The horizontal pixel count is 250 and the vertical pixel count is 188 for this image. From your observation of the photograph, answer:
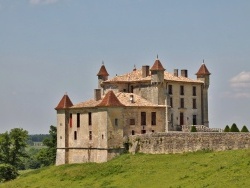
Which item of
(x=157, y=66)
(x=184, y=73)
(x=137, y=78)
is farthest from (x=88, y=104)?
(x=184, y=73)

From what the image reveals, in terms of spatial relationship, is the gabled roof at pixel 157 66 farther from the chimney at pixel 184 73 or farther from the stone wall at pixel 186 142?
the stone wall at pixel 186 142

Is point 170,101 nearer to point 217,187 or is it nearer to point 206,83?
point 206,83

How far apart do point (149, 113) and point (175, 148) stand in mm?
10806

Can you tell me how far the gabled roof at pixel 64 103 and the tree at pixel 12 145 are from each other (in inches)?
687

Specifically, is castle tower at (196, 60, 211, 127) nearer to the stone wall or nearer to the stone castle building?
the stone castle building

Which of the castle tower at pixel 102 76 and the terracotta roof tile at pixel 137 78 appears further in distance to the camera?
the castle tower at pixel 102 76

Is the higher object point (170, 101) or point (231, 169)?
point (170, 101)

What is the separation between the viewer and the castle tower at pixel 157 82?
78.2m

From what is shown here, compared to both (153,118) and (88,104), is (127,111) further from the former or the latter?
(88,104)

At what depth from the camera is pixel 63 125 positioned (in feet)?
265

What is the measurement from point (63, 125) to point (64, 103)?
2.58m

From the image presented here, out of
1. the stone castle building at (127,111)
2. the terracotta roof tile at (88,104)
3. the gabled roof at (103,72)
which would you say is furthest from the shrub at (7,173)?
the gabled roof at (103,72)

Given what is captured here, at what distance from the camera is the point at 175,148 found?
66.8 m

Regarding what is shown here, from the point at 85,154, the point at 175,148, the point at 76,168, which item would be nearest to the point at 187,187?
the point at 175,148
